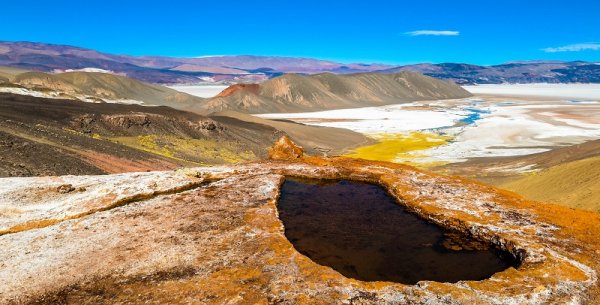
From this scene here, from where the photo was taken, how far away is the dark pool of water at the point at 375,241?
18.3m

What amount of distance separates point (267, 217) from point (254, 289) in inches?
328

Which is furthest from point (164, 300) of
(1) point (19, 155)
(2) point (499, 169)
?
(2) point (499, 169)

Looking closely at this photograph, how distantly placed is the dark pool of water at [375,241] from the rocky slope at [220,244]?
3.51 feet

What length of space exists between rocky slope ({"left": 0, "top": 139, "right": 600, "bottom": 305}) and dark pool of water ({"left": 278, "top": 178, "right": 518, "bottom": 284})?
1070 mm

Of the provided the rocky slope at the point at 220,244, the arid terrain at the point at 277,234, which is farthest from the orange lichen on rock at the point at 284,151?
the rocky slope at the point at 220,244

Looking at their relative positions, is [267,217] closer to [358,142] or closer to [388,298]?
[388,298]

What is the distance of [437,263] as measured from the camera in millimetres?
19078

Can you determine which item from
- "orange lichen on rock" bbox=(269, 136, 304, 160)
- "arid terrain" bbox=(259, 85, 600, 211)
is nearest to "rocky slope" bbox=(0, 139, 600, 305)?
"orange lichen on rock" bbox=(269, 136, 304, 160)

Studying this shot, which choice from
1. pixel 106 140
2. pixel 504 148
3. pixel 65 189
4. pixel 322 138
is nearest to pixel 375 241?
pixel 65 189

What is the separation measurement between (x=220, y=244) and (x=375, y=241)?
8.19 meters

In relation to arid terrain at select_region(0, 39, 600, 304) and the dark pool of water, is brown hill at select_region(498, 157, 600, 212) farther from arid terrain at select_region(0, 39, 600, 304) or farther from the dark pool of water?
the dark pool of water

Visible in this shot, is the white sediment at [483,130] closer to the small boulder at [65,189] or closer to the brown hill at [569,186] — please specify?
the brown hill at [569,186]

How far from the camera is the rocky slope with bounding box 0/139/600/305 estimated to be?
15734mm

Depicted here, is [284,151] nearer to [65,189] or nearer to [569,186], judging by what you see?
[65,189]
